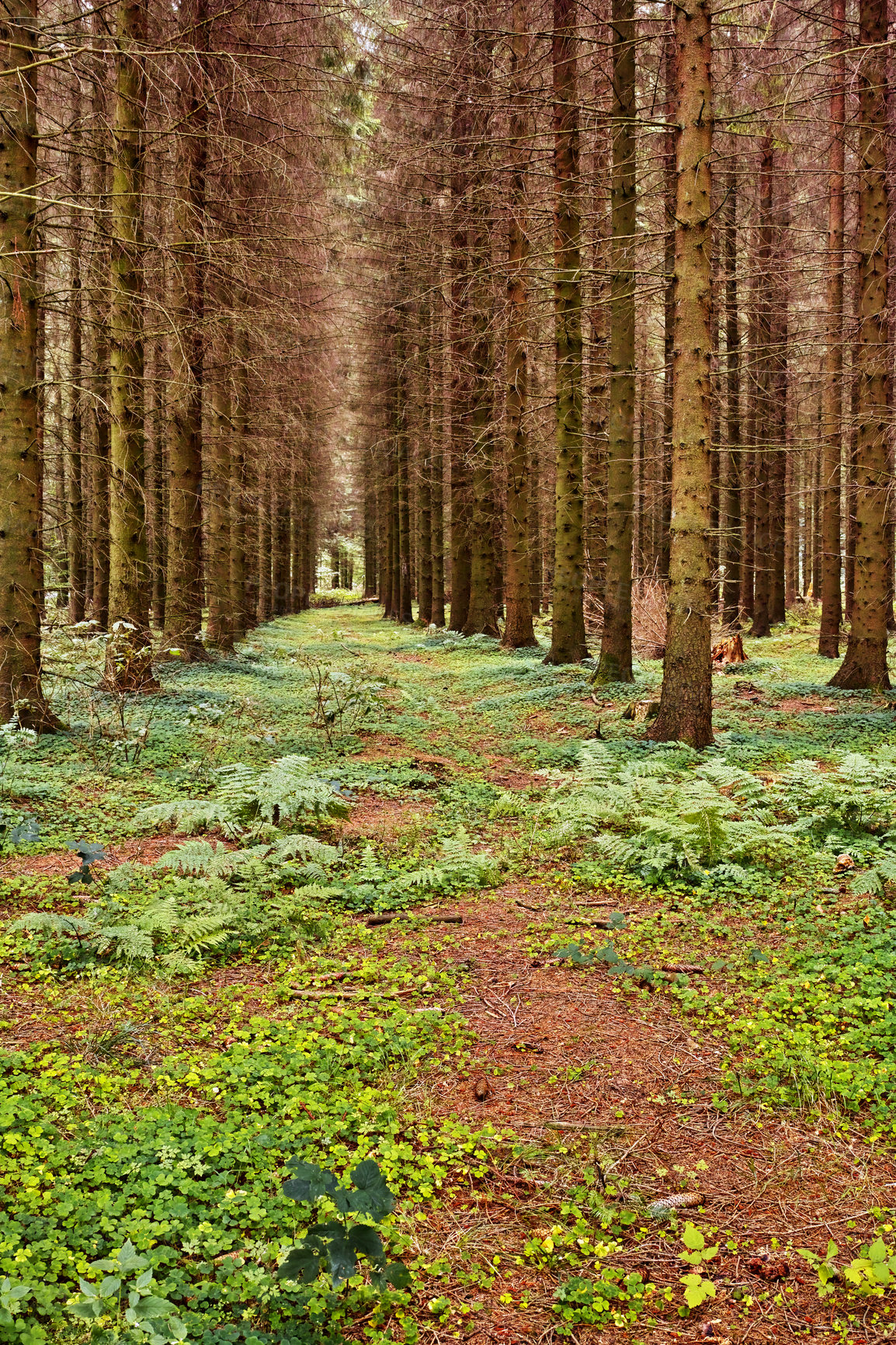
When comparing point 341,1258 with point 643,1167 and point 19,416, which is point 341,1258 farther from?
point 19,416

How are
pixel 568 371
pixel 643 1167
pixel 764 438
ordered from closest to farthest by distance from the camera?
pixel 643 1167
pixel 568 371
pixel 764 438

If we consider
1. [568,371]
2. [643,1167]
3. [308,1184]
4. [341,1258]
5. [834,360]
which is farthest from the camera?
[834,360]

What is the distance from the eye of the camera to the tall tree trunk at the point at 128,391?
10227 millimetres

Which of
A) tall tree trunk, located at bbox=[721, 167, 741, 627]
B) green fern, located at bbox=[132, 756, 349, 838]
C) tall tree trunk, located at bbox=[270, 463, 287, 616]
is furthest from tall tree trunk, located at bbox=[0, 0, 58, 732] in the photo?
→ tall tree trunk, located at bbox=[721, 167, 741, 627]

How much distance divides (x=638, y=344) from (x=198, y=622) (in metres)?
15.3

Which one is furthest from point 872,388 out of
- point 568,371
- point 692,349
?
point 692,349

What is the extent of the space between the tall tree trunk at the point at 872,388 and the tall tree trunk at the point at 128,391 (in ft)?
30.3

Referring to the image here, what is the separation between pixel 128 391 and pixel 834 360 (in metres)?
12.3

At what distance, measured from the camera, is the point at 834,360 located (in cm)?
1589

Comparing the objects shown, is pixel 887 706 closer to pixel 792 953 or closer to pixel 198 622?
pixel 792 953

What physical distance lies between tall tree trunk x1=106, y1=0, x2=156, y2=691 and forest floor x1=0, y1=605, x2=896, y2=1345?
10.2ft

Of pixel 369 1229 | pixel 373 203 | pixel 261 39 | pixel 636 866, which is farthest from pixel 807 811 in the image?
pixel 373 203

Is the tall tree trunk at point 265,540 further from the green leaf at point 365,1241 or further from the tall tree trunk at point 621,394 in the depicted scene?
the green leaf at point 365,1241

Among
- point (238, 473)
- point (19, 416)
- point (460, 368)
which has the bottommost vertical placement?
point (19, 416)
